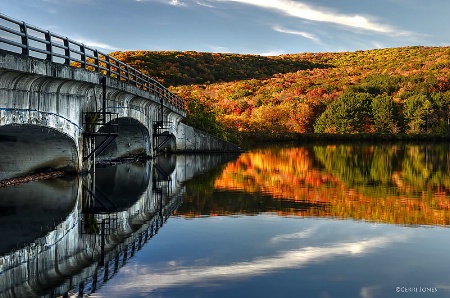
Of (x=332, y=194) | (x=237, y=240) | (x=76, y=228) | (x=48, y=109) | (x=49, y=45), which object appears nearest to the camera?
(x=237, y=240)

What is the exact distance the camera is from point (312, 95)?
8369 centimetres

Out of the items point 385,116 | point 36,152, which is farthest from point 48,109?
point 385,116

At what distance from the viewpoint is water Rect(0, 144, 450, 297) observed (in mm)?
7793

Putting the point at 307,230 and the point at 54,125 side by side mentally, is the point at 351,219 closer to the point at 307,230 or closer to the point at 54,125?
the point at 307,230

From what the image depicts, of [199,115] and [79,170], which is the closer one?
[79,170]

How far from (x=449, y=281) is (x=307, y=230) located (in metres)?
4.04

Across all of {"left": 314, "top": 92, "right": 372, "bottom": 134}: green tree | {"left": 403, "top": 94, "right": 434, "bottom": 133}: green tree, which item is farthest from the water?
{"left": 403, "top": 94, "right": 434, "bottom": 133}: green tree

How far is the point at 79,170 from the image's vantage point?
21516 millimetres

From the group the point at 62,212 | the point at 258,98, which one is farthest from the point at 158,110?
the point at 258,98

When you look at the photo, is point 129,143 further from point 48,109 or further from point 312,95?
point 312,95

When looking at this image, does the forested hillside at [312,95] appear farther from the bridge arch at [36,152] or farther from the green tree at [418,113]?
the bridge arch at [36,152]

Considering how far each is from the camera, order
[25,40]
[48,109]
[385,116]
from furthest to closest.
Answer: [385,116], [48,109], [25,40]

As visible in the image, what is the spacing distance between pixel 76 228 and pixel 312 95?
243 feet

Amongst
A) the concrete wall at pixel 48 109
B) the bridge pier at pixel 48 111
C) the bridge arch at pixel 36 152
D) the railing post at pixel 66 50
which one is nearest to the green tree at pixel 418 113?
the concrete wall at pixel 48 109
